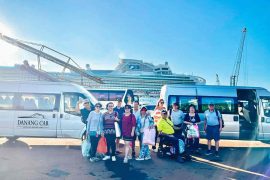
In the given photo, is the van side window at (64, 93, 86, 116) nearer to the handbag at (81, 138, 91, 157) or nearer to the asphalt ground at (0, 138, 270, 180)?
the asphalt ground at (0, 138, 270, 180)

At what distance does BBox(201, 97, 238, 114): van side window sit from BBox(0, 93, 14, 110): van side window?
6.99 m

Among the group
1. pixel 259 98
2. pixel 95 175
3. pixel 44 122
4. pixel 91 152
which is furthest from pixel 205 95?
pixel 44 122

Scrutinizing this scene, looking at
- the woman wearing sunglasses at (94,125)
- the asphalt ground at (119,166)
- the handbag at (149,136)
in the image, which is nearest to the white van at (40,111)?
the asphalt ground at (119,166)

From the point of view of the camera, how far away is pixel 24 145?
809cm

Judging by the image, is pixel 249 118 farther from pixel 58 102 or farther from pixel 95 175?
pixel 58 102

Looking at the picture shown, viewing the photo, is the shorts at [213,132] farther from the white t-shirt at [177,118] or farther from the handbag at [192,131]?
the white t-shirt at [177,118]

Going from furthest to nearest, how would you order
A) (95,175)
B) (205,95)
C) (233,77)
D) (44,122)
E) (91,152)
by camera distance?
(233,77)
(205,95)
(44,122)
(91,152)
(95,175)

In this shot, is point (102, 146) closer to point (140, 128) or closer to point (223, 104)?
point (140, 128)

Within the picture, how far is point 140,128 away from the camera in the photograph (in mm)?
6633

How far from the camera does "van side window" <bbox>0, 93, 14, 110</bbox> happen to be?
7992 millimetres

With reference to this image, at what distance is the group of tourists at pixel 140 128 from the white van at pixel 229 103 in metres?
1.29

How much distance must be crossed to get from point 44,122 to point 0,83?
7.49 ft

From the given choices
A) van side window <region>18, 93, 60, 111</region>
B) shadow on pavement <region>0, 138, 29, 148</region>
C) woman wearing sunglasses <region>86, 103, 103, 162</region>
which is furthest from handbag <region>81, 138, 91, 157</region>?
shadow on pavement <region>0, 138, 29, 148</region>

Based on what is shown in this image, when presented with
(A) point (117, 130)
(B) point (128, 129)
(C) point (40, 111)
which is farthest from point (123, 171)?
(C) point (40, 111)
